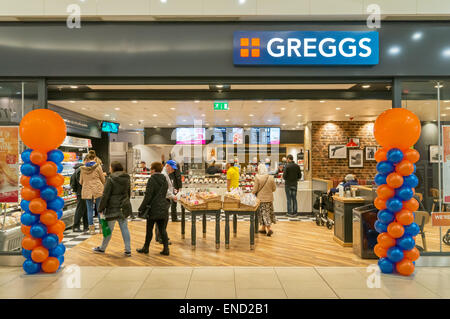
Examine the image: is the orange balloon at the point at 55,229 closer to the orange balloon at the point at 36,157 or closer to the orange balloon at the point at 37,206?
the orange balloon at the point at 37,206

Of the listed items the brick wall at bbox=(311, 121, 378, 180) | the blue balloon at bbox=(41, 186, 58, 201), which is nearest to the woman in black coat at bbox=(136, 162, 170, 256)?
the blue balloon at bbox=(41, 186, 58, 201)

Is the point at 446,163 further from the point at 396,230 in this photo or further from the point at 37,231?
the point at 37,231

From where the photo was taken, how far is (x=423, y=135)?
198 inches

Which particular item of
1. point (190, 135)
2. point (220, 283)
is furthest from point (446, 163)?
point (190, 135)

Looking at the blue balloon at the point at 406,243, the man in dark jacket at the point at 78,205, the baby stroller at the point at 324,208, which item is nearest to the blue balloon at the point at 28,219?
the man in dark jacket at the point at 78,205

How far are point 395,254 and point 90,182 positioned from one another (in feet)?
19.3

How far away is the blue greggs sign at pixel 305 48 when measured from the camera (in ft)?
15.2

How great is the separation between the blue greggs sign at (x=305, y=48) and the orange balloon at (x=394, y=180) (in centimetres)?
169

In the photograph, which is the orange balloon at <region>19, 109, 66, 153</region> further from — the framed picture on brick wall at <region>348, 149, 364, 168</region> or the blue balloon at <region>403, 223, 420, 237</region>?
the framed picture on brick wall at <region>348, 149, 364, 168</region>

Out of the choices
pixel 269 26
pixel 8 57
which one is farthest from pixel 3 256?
pixel 269 26

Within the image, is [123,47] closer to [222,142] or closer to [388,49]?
[388,49]

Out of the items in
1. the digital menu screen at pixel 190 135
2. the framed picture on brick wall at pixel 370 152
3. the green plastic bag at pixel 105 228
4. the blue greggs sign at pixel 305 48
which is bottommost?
the green plastic bag at pixel 105 228

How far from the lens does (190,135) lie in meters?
14.2

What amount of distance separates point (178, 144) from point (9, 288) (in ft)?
35.3
